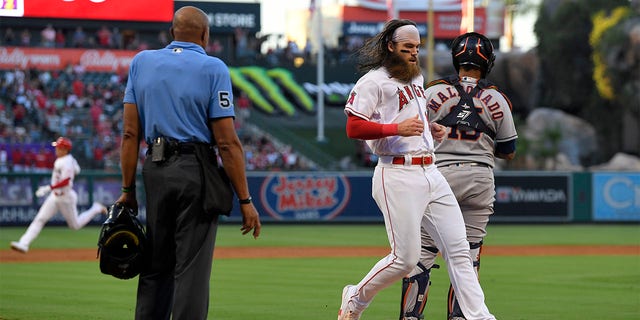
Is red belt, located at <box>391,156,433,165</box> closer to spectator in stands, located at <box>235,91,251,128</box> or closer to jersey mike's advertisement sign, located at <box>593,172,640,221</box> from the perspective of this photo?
jersey mike's advertisement sign, located at <box>593,172,640,221</box>

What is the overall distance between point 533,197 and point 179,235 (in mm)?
25267

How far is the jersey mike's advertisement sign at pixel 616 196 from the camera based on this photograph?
30.9m

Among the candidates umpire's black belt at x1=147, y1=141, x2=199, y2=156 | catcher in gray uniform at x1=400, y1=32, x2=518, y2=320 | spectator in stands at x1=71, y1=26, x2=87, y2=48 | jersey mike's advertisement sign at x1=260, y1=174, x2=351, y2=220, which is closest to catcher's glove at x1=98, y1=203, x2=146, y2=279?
umpire's black belt at x1=147, y1=141, x2=199, y2=156

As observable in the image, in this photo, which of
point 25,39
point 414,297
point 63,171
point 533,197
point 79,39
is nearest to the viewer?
point 414,297

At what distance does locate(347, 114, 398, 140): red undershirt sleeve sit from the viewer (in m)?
7.26

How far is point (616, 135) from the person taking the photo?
56.2 metres

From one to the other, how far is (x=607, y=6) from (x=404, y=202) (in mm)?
55426

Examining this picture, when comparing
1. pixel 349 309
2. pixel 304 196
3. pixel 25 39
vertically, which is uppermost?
pixel 25 39

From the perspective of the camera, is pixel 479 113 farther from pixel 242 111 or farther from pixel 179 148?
pixel 242 111

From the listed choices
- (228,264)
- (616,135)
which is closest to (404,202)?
(228,264)

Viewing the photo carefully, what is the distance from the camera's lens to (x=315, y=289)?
499 inches

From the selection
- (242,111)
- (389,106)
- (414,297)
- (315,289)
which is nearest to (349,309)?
(414,297)

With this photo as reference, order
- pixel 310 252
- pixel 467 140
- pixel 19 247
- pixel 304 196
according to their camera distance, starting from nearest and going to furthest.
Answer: pixel 467 140, pixel 19 247, pixel 310 252, pixel 304 196

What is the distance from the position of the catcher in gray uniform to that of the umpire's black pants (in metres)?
2.19
